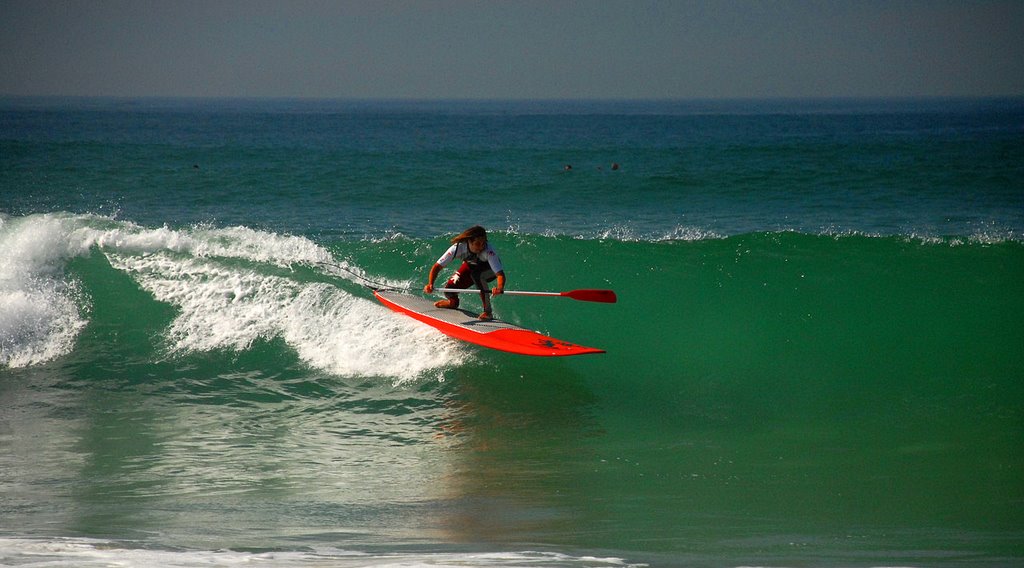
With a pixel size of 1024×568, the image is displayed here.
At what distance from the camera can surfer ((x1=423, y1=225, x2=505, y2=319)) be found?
9062 mm

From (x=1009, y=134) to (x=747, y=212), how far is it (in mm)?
36696

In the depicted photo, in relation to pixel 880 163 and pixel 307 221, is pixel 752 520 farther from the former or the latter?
pixel 880 163

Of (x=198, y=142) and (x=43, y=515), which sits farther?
(x=198, y=142)

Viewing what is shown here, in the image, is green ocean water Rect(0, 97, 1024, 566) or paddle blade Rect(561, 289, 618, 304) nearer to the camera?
green ocean water Rect(0, 97, 1024, 566)

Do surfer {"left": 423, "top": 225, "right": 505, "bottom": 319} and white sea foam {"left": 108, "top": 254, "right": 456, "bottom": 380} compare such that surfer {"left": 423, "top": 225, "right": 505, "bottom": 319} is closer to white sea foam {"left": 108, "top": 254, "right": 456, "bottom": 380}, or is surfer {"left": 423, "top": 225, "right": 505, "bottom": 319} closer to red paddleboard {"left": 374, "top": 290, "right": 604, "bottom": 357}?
red paddleboard {"left": 374, "top": 290, "right": 604, "bottom": 357}

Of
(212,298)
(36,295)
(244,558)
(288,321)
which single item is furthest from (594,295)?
(36,295)


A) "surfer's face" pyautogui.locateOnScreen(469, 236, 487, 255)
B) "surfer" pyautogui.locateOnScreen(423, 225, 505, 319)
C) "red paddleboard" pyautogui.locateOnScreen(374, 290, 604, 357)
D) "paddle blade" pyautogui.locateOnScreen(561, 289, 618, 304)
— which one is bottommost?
"red paddleboard" pyautogui.locateOnScreen(374, 290, 604, 357)

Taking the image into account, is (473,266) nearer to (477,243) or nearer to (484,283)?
(484,283)

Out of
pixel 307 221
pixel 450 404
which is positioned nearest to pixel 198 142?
pixel 307 221

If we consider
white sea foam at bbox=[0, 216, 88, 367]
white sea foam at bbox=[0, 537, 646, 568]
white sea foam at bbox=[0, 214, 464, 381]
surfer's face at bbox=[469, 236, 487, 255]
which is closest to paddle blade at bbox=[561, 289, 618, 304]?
surfer's face at bbox=[469, 236, 487, 255]

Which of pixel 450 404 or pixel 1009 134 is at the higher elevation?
pixel 1009 134

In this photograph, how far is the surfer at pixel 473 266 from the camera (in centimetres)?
906

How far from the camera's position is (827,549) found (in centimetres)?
539

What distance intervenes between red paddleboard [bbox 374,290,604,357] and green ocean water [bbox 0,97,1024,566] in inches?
13.2
